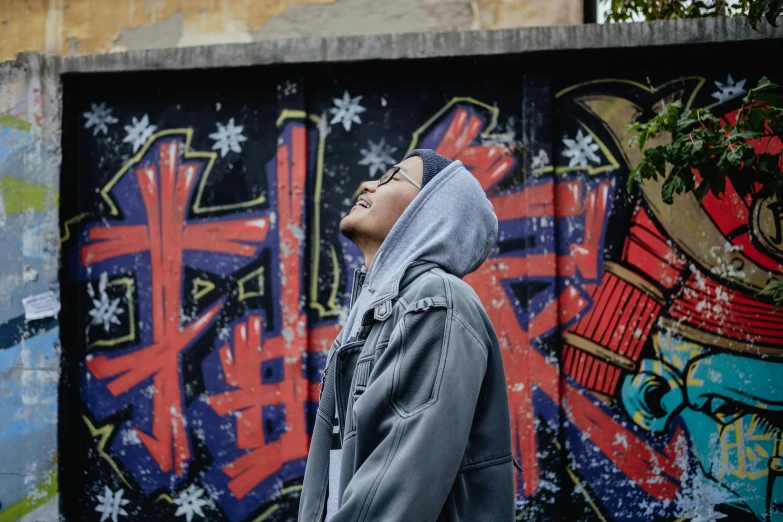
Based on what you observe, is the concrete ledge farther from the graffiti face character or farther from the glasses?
the glasses

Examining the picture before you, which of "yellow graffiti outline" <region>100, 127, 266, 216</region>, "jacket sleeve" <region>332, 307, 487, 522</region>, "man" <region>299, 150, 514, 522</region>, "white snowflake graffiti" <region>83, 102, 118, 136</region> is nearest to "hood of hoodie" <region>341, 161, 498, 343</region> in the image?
"man" <region>299, 150, 514, 522</region>

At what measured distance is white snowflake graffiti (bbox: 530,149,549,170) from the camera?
15.7ft

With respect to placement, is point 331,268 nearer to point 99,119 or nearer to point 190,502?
point 190,502

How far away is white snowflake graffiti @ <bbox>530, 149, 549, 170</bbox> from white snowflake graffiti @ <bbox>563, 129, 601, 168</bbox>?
0.16 meters

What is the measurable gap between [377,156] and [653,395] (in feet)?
7.69

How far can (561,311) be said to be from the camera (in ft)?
15.7

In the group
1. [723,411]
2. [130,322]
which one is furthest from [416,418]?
[130,322]

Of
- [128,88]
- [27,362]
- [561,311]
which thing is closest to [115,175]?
[128,88]

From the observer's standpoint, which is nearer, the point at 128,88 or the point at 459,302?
the point at 459,302

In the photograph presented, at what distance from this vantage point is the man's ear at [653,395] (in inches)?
182

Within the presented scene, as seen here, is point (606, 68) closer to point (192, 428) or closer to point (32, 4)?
point (192, 428)

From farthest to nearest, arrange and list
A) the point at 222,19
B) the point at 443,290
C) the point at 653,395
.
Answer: the point at 222,19 < the point at 653,395 < the point at 443,290

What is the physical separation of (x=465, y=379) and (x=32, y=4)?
5.46 metres

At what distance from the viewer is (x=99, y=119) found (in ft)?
17.6
